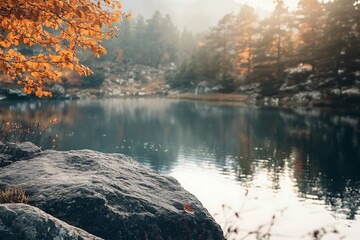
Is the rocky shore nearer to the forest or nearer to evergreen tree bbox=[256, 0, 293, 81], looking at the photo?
the forest

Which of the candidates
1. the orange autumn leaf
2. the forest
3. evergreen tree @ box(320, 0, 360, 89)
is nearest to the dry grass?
the orange autumn leaf

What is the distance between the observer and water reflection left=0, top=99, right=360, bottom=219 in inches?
902

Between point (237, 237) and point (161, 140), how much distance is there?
1050 inches

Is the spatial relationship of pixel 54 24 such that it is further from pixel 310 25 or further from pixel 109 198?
pixel 310 25

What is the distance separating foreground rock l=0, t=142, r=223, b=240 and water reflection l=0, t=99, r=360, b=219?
33.4ft

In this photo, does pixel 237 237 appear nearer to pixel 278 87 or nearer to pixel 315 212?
pixel 315 212

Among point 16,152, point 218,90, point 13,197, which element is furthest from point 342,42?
point 13,197

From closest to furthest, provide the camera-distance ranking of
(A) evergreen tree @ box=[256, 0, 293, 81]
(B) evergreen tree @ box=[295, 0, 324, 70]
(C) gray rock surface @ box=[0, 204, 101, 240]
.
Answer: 1. (C) gray rock surface @ box=[0, 204, 101, 240]
2. (B) evergreen tree @ box=[295, 0, 324, 70]
3. (A) evergreen tree @ box=[256, 0, 293, 81]

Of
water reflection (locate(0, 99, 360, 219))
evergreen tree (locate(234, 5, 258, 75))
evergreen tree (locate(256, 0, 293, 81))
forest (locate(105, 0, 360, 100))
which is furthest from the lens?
evergreen tree (locate(234, 5, 258, 75))

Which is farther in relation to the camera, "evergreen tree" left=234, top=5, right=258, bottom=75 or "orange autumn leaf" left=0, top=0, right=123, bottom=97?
"evergreen tree" left=234, top=5, right=258, bottom=75

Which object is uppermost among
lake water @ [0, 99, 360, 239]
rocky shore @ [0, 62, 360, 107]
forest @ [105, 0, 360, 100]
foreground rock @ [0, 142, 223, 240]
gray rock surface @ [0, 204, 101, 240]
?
forest @ [105, 0, 360, 100]

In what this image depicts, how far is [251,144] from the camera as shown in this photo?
3672 centimetres

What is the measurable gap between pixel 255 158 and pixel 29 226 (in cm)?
2611

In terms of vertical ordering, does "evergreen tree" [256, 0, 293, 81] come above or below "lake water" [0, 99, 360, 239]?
above
